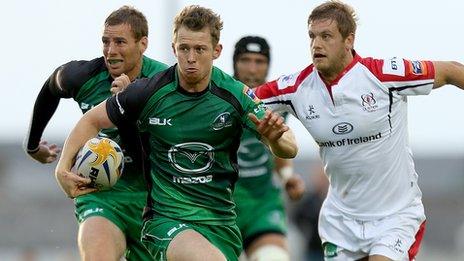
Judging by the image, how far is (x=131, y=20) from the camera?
507 inches

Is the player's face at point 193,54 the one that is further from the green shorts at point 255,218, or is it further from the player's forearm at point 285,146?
the green shorts at point 255,218

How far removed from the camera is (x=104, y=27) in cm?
1281

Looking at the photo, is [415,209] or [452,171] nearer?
[415,209]

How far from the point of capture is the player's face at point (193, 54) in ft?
39.1

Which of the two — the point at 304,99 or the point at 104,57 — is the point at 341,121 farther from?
the point at 104,57

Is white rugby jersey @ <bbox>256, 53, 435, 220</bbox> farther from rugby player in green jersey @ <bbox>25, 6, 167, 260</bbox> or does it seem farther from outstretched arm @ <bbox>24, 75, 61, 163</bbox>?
outstretched arm @ <bbox>24, 75, 61, 163</bbox>

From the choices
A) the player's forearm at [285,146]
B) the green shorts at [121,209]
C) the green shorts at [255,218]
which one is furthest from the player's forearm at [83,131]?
the green shorts at [255,218]

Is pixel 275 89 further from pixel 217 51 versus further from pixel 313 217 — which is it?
pixel 313 217

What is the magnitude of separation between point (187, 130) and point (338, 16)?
164cm

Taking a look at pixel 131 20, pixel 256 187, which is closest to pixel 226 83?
pixel 131 20

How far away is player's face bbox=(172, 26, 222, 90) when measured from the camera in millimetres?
11906

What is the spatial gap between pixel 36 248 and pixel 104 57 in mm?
17881

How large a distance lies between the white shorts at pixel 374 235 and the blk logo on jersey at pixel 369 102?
87cm

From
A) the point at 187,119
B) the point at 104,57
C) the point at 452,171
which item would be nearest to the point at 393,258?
the point at 187,119
